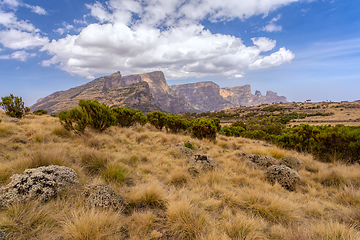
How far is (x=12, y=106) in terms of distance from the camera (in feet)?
34.3

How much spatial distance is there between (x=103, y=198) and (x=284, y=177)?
485 cm

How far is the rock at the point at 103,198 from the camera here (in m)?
2.51

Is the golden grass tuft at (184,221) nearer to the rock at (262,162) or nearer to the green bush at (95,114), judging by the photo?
the rock at (262,162)

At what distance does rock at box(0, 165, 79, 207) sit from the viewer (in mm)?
2348

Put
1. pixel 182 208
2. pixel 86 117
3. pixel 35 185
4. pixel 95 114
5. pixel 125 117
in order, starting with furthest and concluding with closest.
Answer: pixel 125 117, pixel 95 114, pixel 86 117, pixel 35 185, pixel 182 208

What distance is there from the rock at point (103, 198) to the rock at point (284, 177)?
14.2ft

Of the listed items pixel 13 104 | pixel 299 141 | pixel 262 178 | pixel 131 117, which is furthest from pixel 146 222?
pixel 13 104

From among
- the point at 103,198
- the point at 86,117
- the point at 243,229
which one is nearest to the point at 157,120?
the point at 86,117

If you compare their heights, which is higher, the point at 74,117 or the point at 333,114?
the point at 74,117

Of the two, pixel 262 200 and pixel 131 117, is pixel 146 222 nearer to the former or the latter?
pixel 262 200

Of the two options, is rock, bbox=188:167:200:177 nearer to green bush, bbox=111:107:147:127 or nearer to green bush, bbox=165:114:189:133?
green bush, bbox=165:114:189:133

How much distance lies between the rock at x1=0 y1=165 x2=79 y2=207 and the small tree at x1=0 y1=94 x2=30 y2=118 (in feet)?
39.4

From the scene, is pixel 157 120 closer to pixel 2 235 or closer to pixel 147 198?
pixel 147 198

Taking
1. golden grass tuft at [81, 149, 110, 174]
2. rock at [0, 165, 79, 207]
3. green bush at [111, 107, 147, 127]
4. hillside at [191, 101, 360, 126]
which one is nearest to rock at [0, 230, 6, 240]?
rock at [0, 165, 79, 207]
